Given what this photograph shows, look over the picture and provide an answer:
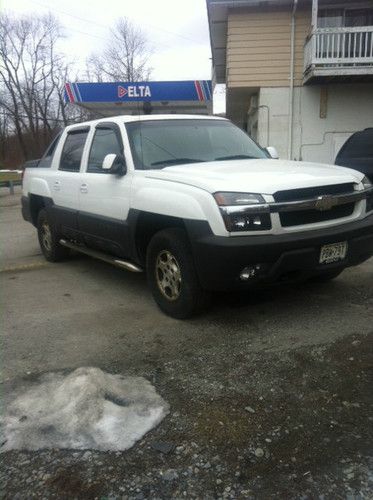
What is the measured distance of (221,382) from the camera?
3.34m

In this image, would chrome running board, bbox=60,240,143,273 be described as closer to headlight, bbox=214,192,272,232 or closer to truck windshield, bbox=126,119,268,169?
truck windshield, bbox=126,119,268,169

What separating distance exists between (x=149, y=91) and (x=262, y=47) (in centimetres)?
595

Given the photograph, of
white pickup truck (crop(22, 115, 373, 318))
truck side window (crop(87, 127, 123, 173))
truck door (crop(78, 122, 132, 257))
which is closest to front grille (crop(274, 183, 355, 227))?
white pickup truck (crop(22, 115, 373, 318))

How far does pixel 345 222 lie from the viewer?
4.31 metres

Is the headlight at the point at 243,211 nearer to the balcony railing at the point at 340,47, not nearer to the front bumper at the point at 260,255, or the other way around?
the front bumper at the point at 260,255

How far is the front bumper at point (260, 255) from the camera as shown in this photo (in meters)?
3.82

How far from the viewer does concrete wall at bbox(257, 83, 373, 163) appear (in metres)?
14.9

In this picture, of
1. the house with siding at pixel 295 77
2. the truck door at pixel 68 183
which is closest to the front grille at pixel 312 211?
the truck door at pixel 68 183

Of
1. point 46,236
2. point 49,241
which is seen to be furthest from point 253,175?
point 46,236

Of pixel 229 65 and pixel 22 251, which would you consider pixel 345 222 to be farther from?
pixel 229 65

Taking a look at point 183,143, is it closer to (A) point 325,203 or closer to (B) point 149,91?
(A) point 325,203

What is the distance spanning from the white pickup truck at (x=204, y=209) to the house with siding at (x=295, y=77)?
9935mm

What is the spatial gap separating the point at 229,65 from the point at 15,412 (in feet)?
45.9

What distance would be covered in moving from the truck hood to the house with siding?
419 inches
